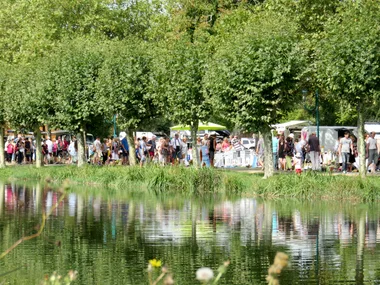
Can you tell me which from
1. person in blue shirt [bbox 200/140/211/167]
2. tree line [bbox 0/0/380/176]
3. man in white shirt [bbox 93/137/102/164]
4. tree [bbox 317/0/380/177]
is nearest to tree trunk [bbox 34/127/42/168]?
tree line [bbox 0/0/380/176]

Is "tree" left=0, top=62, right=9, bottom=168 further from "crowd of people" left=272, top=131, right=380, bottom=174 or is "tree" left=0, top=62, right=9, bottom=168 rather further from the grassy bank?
"crowd of people" left=272, top=131, right=380, bottom=174

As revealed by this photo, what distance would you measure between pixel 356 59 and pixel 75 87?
17702 millimetres

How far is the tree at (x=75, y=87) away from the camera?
4656 centimetres

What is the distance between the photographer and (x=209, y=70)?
129 ft

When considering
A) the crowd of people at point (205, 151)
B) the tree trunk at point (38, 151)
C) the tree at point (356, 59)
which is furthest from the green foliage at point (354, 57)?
the tree trunk at point (38, 151)

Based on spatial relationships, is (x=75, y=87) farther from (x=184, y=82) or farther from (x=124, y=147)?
(x=184, y=82)

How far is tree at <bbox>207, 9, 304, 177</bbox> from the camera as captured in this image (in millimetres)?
35312

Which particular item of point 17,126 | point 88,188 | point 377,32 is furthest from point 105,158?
point 377,32

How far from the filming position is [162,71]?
41938 mm

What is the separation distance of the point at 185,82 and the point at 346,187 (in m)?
13.0

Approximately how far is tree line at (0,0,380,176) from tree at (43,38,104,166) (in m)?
0.06

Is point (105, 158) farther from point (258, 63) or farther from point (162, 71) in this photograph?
point (258, 63)

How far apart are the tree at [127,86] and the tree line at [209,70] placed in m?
0.05

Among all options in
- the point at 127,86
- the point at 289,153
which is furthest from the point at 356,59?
the point at 127,86
